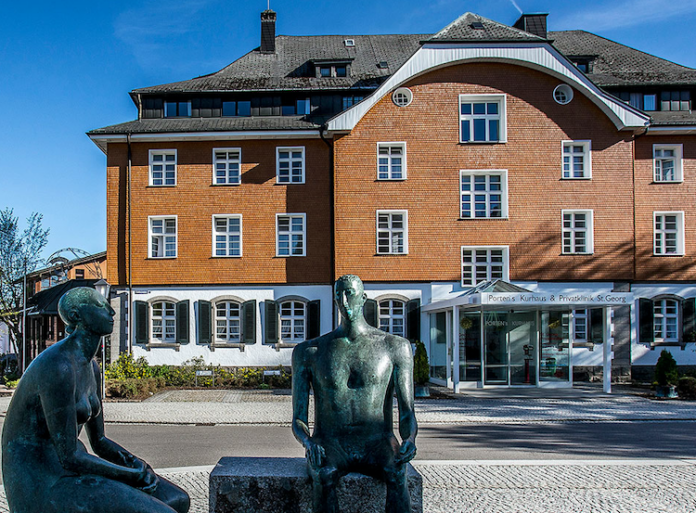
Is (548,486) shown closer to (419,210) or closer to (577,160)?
(419,210)

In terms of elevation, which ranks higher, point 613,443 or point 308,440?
point 308,440

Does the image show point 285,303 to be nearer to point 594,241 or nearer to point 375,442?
point 594,241

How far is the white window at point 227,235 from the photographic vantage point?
2545cm

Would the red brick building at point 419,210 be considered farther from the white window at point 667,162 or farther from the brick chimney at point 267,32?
the brick chimney at point 267,32

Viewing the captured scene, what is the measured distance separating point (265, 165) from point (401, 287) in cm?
689

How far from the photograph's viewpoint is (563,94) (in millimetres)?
25281

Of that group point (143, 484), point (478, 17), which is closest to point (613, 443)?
point (143, 484)

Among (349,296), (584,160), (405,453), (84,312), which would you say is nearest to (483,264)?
(584,160)

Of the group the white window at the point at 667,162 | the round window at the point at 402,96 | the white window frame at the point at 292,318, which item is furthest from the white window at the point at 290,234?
the white window at the point at 667,162

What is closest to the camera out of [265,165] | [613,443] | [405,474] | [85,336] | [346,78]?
[85,336]

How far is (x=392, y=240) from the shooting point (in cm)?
2488

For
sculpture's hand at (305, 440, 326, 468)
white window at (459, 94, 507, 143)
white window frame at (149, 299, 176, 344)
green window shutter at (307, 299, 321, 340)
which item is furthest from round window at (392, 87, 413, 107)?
sculpture's hand at (305, 440, 326, 468)

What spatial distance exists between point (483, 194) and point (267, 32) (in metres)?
13.1

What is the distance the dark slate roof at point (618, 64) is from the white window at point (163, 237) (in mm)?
17857
